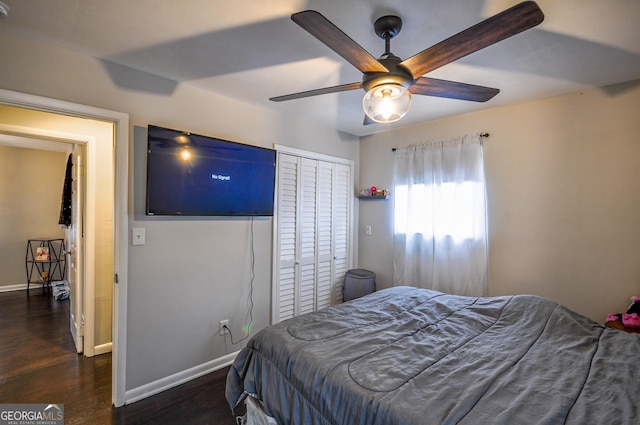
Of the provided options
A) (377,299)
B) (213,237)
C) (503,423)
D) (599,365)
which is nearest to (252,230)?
(213,237)

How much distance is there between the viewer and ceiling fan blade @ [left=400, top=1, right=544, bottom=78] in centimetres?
95

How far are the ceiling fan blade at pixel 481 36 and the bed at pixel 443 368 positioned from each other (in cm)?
136

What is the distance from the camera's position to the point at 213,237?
2482mm

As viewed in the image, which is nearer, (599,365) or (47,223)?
(599,365)

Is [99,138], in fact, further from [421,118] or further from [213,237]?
[421,118]

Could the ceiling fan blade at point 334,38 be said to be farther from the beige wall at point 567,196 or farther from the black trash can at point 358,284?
the black trash can at point 358,284

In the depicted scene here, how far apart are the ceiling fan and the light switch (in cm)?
153

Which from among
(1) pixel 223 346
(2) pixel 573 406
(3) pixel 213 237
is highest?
(3) pixel 213 237

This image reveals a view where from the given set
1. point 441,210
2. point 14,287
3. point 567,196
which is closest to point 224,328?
point 441,210

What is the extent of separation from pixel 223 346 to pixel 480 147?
3061 millimetres

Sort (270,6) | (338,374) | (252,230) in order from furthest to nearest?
1. (252,230)
2. (270,6)
3. (338,374)

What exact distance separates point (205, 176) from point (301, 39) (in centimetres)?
127

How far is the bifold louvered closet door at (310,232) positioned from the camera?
2.95 m

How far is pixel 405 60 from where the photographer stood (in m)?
1.25
